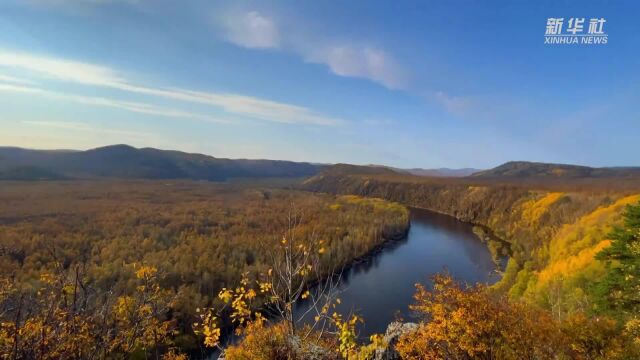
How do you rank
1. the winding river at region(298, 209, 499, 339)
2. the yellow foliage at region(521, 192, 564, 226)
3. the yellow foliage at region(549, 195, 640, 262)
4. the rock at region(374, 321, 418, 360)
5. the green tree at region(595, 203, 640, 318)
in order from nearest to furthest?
the rock at region(374, 321, 418, 360) < the green tree at region(595, 203, 640, 318) < the winding river at region(298, 209, 499, 339) < the yellow foliage at region(549, 195, 640, 262) < the yellow foliage at region(521, 192, 564, 226)

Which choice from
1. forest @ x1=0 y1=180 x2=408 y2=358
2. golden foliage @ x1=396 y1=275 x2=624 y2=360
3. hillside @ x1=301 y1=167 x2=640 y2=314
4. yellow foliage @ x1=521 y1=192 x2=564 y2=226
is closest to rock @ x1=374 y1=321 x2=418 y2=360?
golden foliage @ x1=396 y1=275 x2=624 y2=360

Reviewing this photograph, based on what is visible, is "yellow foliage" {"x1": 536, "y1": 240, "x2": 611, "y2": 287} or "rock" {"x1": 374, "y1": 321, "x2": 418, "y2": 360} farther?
"yellow foliage" {"x1": 536, "y1": 240, "x2": 611, "y2": 287}

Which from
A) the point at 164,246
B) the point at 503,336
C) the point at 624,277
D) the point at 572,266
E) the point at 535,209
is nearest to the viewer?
the point at 503,336

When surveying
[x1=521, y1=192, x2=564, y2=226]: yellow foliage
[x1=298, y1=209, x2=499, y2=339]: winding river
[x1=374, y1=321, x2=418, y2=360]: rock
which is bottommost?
[x1=298, y1=209, x2=499, y2=339]: winding river

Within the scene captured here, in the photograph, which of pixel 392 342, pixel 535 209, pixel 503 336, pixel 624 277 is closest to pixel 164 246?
pixel 392 342

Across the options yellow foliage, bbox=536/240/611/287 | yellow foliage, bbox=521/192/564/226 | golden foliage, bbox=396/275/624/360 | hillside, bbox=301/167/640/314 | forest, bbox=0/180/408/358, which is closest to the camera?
golden foliage, bbox=396/275/624/360

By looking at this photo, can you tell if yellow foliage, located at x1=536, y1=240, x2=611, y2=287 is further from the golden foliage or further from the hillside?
the golden foliage

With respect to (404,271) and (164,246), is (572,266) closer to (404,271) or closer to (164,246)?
(404,271)

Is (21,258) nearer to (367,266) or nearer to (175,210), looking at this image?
(367,266)
